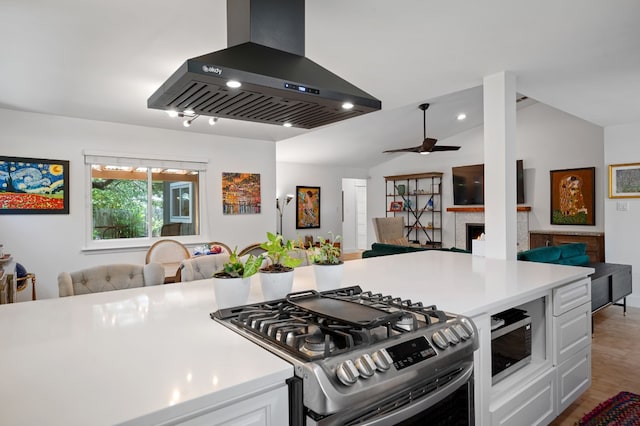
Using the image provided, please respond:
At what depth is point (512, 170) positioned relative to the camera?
2.84 meters

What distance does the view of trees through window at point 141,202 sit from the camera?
4.64 m

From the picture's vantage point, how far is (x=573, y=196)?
6.27 meters

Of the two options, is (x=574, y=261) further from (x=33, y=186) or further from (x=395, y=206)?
(x=33, y=186)

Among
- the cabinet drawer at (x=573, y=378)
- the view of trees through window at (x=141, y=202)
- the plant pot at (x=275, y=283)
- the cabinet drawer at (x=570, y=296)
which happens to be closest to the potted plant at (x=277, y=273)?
the plant pot at (x=275, y=283)

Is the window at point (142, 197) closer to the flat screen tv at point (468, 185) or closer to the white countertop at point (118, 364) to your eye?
the white countertop at point (118, 364)

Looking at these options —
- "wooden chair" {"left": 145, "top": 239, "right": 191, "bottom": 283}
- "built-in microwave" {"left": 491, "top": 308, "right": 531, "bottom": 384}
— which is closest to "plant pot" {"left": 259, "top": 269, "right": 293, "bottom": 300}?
"built-in microwave" {"left": 491, "top": 308, "right": 531, "bottom": 384}

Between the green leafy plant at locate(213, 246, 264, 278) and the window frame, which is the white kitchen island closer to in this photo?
the green leafy plant at locate(213, 246, 264, 278)

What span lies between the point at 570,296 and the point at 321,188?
7126 millimetres

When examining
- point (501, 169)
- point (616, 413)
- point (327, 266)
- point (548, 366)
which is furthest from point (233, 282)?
point (616, 413)

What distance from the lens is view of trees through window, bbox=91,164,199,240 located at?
4.64 m

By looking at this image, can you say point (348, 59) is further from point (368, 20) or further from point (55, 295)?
point (55, 295)

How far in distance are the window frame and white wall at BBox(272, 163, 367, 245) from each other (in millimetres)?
3164

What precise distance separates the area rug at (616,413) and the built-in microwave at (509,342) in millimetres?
755

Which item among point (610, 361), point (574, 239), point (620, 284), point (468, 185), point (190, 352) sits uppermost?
point (468, 185)
